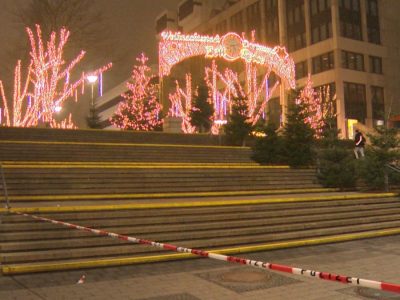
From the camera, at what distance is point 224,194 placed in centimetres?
1572

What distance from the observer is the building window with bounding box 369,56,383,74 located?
58150mm

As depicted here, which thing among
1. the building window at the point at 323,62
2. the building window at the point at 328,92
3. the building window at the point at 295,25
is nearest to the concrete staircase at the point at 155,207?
the building window at the point at 328,92

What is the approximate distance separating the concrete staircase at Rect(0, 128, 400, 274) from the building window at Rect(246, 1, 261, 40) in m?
49.9

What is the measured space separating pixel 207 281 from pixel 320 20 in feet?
178

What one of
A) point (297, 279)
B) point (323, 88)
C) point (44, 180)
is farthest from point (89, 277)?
point (323, 88)

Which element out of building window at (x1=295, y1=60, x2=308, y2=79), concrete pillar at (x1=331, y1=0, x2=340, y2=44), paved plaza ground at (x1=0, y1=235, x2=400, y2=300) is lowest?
paved plaza ground at (x1=0, y1=235, x2=400, y2=300)

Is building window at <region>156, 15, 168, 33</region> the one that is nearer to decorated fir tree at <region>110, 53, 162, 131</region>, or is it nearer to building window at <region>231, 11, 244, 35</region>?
building window at <region>231, 11, 244, 35</region>

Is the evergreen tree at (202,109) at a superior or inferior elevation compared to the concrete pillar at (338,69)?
inferior

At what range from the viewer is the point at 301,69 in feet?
193

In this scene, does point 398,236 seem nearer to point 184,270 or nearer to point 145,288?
point 184,270

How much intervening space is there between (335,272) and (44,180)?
8.91 meters

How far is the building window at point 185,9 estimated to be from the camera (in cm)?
8731

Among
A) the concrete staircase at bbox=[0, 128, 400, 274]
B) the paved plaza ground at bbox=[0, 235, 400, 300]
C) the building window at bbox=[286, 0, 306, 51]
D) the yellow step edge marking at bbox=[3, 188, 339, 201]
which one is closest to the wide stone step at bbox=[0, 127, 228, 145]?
the concrete staircase at bbox=[0, 128, 400, 274]

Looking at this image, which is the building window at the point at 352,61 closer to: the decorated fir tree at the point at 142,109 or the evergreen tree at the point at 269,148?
the decorated fir tree at the point at 142,109
